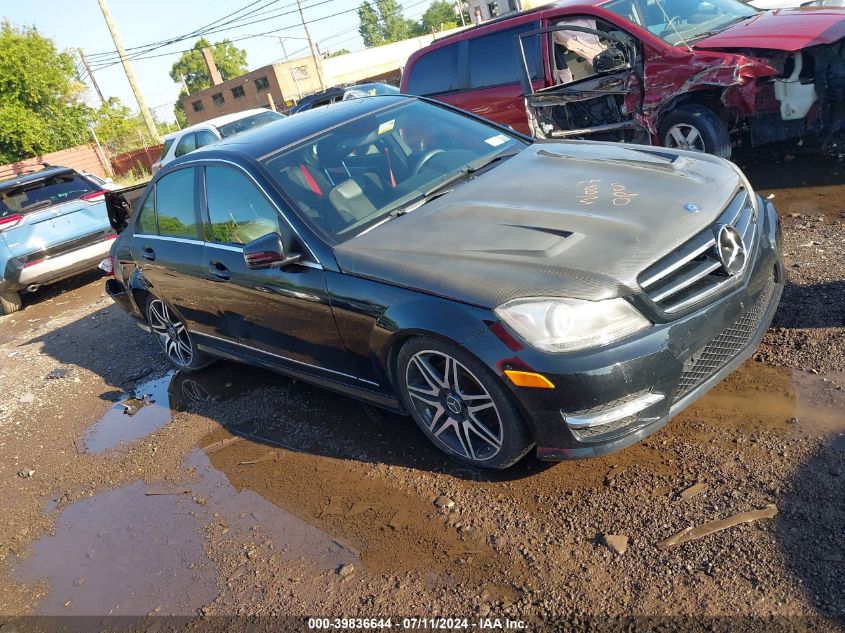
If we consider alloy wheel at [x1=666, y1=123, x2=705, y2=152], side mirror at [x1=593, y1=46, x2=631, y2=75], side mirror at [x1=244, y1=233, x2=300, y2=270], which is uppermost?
side mirror at [x1=593, y1=46, x2=631, y2=75]

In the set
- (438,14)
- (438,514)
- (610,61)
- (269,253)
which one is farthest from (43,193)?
(438,14)

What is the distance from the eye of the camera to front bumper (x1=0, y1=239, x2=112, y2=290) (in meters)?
8.78

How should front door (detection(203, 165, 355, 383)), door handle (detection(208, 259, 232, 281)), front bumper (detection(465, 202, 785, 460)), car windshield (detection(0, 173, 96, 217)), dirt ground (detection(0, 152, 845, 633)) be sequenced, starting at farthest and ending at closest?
1. car windshield (detection(0, 173, 96, 217))
2. door handle (detection(208, 259, 232, 281))
3. front door (detection(203, 165, 355, 383))
4. front bumper (detection(465, 202, 785, 460))
5. dirt ground (detection(0, 152, 845, 633))

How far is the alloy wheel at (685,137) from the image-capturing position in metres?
6.04

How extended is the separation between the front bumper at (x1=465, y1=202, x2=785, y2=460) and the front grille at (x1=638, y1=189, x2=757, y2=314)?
65 millimetres

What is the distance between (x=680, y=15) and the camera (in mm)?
6480

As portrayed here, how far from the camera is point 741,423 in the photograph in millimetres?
3131

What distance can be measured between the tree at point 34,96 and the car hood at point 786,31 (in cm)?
2658

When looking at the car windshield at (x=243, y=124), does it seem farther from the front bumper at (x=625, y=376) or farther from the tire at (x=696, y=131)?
the front bumper at (x=625, y=376)

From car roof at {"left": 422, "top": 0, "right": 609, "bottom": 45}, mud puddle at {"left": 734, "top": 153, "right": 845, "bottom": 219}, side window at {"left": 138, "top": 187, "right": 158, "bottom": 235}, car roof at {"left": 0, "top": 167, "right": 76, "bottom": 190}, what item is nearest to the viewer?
side window at {"left": 138, "top": 187, "right": 158, "bottom": 235}

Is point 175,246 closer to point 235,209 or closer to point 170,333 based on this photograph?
point 235,209

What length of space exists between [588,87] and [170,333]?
182 inches

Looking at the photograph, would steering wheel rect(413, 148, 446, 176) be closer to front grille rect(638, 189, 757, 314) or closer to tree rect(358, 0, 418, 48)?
front grille rect(638, 189, 757, 314)

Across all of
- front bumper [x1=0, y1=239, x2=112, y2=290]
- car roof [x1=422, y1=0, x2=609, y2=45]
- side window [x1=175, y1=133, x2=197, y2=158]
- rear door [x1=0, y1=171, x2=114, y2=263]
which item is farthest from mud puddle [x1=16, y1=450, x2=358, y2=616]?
side window [x1=175, y1=133, x2=197, y2=158]
